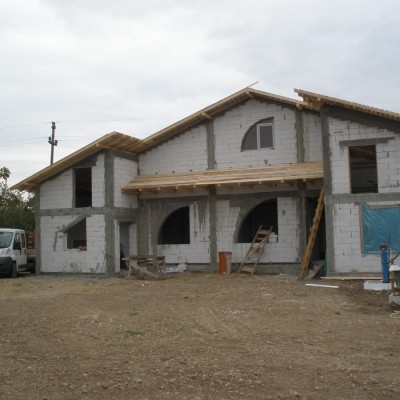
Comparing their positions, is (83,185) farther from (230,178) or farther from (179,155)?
(230,178)

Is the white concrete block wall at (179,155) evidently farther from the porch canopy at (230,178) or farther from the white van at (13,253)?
the white van at (13,253)

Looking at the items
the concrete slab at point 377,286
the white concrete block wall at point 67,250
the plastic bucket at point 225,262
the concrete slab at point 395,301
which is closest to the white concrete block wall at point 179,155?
the white concrete block wall at point 67,250

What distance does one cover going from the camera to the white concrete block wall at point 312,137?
61.6 feet

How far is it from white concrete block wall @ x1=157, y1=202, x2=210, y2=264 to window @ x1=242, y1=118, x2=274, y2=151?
3050 millimetres

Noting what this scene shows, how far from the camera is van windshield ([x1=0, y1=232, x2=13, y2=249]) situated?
20548 millimetres

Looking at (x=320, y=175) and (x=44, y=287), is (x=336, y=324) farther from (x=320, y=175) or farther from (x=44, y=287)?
(x=44, y=287)

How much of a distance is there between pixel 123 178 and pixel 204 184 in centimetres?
357

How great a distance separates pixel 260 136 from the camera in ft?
65.2

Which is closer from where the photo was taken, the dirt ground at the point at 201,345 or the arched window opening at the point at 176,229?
the dirt ground at the point at 201,345

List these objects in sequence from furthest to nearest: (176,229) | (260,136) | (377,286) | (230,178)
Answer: (176,229) → (260,136) → (230,178) → (377,286)

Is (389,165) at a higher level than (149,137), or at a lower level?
lower

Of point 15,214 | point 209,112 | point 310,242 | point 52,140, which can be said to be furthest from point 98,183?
point 52,140

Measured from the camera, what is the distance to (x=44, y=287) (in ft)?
53.6

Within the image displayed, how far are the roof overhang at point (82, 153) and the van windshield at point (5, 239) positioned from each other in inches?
72.4
